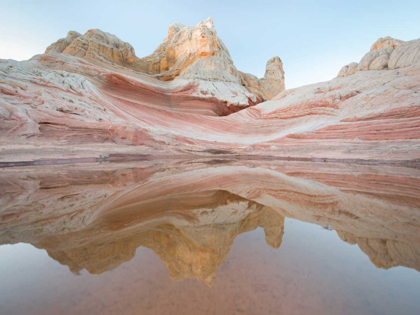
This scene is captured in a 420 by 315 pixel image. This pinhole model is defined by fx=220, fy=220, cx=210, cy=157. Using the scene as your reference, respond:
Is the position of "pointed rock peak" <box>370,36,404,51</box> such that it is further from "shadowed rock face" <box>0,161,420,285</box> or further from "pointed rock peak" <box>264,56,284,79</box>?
"shadowed rock face" <box>0,161,420,285</box>

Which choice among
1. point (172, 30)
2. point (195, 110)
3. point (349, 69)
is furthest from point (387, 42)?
point (172, 30)

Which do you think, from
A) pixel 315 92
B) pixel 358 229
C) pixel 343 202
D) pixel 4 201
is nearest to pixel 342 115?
pixel 315 92

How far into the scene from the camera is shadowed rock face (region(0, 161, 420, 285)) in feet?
4.12

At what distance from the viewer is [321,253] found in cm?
134

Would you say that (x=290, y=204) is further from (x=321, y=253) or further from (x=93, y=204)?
(x=93, y=204)

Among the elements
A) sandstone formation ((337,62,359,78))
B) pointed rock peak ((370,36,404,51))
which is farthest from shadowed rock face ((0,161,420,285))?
pointed rock peak ((370,36,404,51))

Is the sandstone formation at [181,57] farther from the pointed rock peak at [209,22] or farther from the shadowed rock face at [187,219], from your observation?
the shadowed rock face at [187,219]

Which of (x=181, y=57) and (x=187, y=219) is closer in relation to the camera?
(x=187, y=219)

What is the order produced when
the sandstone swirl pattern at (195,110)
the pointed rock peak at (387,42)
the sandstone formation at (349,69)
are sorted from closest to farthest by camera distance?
the sandstone swirl pattern at (195,110), the sandstone formation at (349,69), the pointed rock peak at (387,42)

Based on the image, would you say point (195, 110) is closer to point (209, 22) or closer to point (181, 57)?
point (181, 57)

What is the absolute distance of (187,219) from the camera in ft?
6.04

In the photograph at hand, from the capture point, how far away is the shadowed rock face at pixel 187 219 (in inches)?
49.4

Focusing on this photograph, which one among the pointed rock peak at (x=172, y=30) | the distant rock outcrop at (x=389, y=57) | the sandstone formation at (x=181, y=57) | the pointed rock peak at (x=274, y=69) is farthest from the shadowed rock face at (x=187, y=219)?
the pointed rock peak at (x=172, y=30)

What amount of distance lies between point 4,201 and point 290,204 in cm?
296
